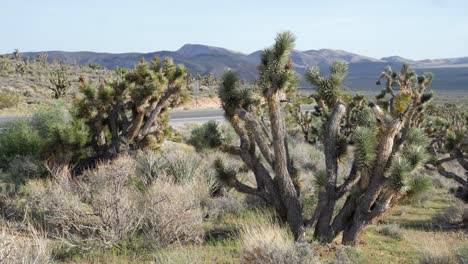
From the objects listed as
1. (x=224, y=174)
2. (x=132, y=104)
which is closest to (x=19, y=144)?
(x=132, y=104)

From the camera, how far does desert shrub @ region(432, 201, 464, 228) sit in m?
11.9

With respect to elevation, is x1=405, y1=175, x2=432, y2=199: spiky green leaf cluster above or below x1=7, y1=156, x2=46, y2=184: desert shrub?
above

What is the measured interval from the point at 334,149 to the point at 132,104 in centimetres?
722

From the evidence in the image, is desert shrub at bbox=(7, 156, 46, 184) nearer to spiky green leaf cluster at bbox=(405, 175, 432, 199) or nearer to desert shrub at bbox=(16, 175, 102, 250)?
desert shrub at bbox=(16, 175, 102, 250)

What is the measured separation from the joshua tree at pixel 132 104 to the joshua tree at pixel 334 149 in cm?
505

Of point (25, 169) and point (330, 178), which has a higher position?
point (330, 178)

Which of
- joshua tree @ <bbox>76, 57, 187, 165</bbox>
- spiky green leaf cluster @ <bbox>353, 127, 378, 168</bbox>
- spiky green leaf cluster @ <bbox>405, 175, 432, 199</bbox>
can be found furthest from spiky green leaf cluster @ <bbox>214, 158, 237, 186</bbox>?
joshua tree @ <bbox>76, 57, 187, 165</bbox>

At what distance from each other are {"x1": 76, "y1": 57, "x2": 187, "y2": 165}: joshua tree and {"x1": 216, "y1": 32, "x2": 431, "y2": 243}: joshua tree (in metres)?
5.05

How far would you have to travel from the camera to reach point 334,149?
835 centimetres

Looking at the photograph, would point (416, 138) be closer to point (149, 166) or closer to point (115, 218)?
point (115, 218)

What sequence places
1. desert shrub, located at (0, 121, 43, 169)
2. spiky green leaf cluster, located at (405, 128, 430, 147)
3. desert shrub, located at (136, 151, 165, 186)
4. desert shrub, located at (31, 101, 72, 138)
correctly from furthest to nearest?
desert shrub, located at (31, 101, 72, 138) → desert shrub, located at (0, 121, 43, 169) → desert shrub, located at (136, 151, 165, 186) → spiky green leaf cluster, located at (405, 128, 430, 147)

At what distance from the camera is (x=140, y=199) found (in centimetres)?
878

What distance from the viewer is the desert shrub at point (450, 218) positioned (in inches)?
468

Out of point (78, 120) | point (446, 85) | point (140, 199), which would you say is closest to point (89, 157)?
point (78, 120)
